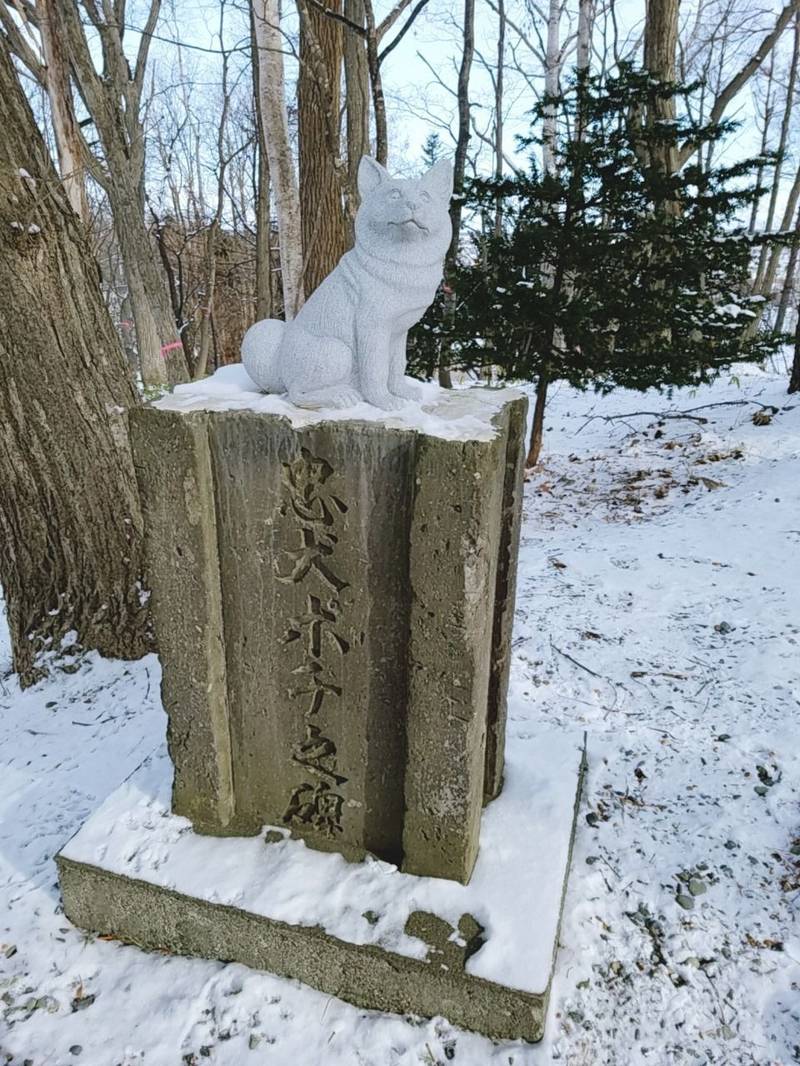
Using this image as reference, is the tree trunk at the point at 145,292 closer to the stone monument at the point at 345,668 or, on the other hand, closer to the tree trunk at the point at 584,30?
the tree trunk at the point at 584,30

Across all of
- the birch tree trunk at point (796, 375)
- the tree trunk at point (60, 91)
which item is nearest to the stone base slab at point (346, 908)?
the tree trunk at point (60, 91)

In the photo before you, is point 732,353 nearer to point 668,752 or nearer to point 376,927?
point 668,752

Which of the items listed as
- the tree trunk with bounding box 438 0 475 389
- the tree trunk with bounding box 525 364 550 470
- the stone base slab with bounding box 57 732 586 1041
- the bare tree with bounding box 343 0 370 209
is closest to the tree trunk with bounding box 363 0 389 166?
the bare tree with bounding box 343 0 370 209

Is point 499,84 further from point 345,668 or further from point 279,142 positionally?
point 345,668

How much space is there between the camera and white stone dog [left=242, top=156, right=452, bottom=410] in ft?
5.96

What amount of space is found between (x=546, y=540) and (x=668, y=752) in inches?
110

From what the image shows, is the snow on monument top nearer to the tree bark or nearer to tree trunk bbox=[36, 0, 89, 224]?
tree trunk bbox=[36, 0, 89, 224]

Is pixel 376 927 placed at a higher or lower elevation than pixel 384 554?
lower

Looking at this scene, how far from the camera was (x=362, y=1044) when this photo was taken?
1.85m

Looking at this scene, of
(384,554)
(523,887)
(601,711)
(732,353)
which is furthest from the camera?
(732,353)

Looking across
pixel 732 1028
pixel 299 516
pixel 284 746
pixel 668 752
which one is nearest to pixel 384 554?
pixel 299 516

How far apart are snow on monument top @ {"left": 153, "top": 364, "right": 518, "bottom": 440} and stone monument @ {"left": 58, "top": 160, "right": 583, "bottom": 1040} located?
0.04 ft

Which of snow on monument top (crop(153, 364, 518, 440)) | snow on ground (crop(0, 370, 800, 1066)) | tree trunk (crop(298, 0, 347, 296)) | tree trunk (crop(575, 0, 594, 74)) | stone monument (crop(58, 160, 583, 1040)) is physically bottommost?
snow on ground (crop(0, 370, 800, 1066))

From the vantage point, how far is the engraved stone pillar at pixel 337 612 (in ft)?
5.67
